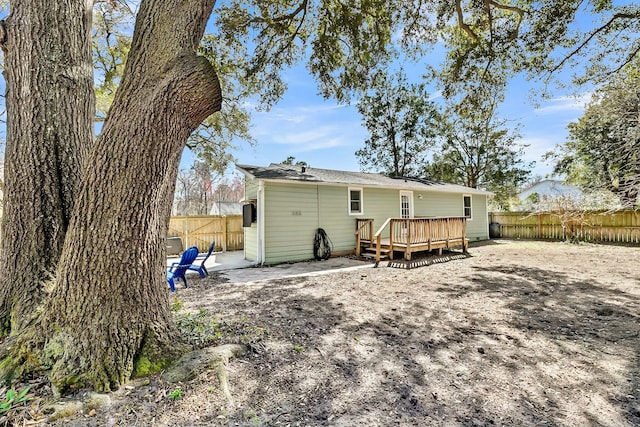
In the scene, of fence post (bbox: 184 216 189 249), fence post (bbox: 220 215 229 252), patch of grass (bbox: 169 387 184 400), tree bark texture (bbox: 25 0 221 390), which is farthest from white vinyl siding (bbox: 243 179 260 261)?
patch of grass (bbox: 169 387 184 400)

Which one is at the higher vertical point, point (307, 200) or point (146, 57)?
point (146, 57)

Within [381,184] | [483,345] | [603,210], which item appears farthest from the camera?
[603,210]

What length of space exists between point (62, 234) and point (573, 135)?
2118 centimetres

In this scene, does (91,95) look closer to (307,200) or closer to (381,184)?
(307,200)

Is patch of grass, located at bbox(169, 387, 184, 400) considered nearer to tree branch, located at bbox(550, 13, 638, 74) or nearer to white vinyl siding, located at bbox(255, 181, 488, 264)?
white vinyl siding, located at bbox(255, 181, 488, 264)

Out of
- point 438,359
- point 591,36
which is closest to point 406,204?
point 591,36

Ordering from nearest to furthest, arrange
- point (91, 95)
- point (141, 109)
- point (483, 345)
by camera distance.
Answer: point (141, 109) → point (91, 95) → point (483, 345)

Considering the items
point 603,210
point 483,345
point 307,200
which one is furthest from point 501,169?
point 483,345

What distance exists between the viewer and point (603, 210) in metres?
12.0

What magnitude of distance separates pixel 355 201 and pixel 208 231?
5.97m

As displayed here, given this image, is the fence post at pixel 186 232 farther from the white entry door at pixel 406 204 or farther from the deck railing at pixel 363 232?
the white entry door at pixel 406 204

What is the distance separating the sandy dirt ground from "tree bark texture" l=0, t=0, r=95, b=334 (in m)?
1.33

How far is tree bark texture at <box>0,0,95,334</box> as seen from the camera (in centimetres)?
240

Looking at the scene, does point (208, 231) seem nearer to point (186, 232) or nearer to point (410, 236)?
point (186, 232)
